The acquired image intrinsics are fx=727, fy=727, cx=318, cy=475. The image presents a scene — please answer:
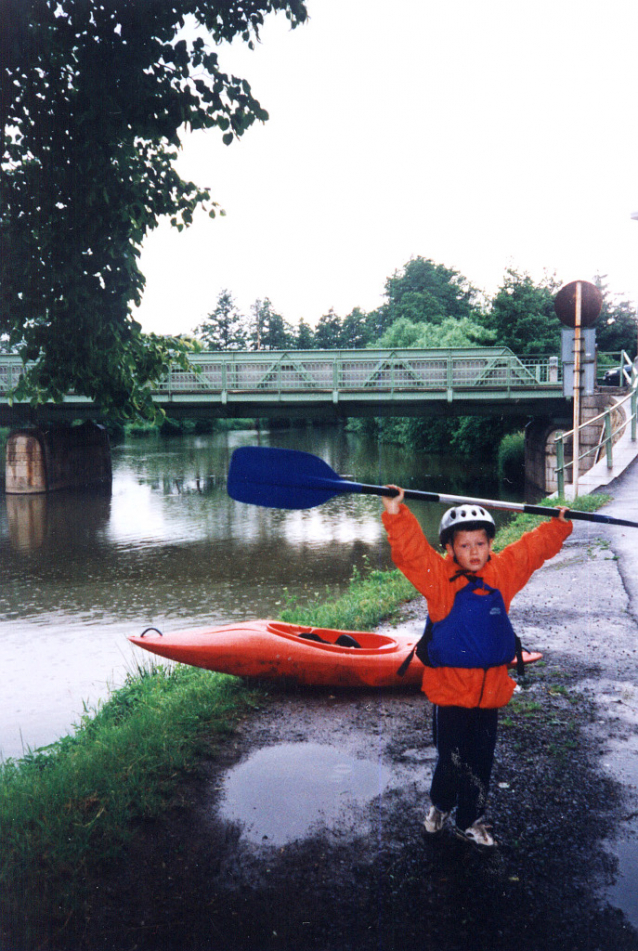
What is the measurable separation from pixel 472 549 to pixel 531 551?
0.30m

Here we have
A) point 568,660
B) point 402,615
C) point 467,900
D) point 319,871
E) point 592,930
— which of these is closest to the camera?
point 592,930

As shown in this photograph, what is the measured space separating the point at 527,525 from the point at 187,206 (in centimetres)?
805

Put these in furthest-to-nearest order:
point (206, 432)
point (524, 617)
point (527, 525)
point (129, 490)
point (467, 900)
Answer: point (206, 432) → point (129, 490) → point (527, 525) → point (524, 617) → point (467, 900)

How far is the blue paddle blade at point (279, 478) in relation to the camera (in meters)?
3.54

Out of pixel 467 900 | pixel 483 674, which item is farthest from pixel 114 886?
pixel 483 674

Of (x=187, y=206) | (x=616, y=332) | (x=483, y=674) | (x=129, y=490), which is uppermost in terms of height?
(x=616, y=332)

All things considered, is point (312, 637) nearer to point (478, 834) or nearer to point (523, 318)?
point (478, 834)

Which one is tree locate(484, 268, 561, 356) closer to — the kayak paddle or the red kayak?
the red kayak

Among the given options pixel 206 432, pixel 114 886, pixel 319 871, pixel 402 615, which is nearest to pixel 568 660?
pixel 402 615

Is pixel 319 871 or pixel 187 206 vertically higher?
pixel 187 206

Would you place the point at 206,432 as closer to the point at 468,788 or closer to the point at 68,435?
the point at 68,435

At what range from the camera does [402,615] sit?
7.61m

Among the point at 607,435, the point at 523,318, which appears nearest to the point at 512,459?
the point at 523,318

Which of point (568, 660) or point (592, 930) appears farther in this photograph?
point (568, 660)
